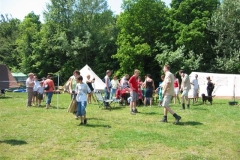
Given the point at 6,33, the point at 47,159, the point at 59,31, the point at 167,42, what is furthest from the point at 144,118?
the point at 6,33

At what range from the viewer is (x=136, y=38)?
35969 mm

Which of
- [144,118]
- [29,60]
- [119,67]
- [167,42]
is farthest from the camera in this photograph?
[29,60]

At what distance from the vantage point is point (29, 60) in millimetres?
43188

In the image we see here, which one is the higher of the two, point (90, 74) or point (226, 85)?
point (90, 74)

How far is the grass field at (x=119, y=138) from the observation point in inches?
247

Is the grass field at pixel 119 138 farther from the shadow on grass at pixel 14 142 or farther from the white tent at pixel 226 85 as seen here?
the white tent at pixel 226 85

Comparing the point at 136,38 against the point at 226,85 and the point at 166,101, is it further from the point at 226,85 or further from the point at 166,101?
the point at 166,101

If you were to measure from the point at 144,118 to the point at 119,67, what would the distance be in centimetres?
2970

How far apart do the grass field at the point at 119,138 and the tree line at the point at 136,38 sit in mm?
Result: 22837

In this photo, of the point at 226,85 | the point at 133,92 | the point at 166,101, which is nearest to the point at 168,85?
the point at 166,101

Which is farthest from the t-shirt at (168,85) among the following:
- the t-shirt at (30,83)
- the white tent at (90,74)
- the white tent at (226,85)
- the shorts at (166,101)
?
the white tent at (226,85)

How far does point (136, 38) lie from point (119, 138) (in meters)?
29.2

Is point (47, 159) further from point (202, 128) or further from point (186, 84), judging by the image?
point (186, 84)

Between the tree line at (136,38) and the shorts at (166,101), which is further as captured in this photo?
the tree line at (136,38)
